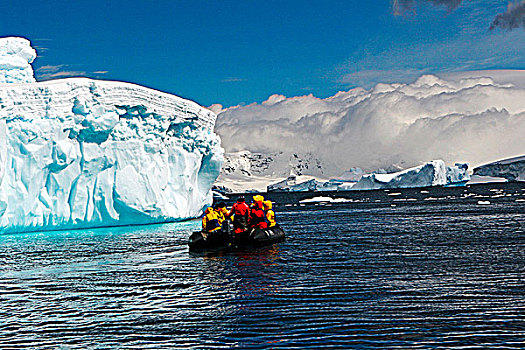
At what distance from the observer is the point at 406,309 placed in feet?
32.4

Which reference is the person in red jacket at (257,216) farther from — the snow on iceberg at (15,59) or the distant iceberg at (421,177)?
the distant iceberg at (421,177)

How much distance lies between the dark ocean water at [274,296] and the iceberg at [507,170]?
259 feet

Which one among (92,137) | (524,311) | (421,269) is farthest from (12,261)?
(524,311)

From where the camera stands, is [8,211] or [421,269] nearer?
[421,269]

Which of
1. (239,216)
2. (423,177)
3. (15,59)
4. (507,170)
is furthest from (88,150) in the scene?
(507,170)

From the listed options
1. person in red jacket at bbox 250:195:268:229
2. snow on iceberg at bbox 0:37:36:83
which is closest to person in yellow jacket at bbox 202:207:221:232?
person in red jacket at bbox 250:195:268:229

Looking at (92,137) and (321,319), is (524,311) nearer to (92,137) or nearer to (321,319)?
(321,319)

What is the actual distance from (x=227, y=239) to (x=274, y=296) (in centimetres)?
826

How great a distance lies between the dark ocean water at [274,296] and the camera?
339 inches

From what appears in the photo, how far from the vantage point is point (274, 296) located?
11430 millimetres

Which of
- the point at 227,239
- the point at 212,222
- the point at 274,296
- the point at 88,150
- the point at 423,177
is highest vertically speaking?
the point at 88,150

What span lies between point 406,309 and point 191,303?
4.07 m

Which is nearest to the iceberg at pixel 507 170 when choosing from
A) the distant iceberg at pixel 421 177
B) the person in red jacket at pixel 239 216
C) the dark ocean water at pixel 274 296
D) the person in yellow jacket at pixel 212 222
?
the distant iceberg at pixel 421 177

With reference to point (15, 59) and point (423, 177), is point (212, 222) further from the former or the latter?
point (423, 177)
